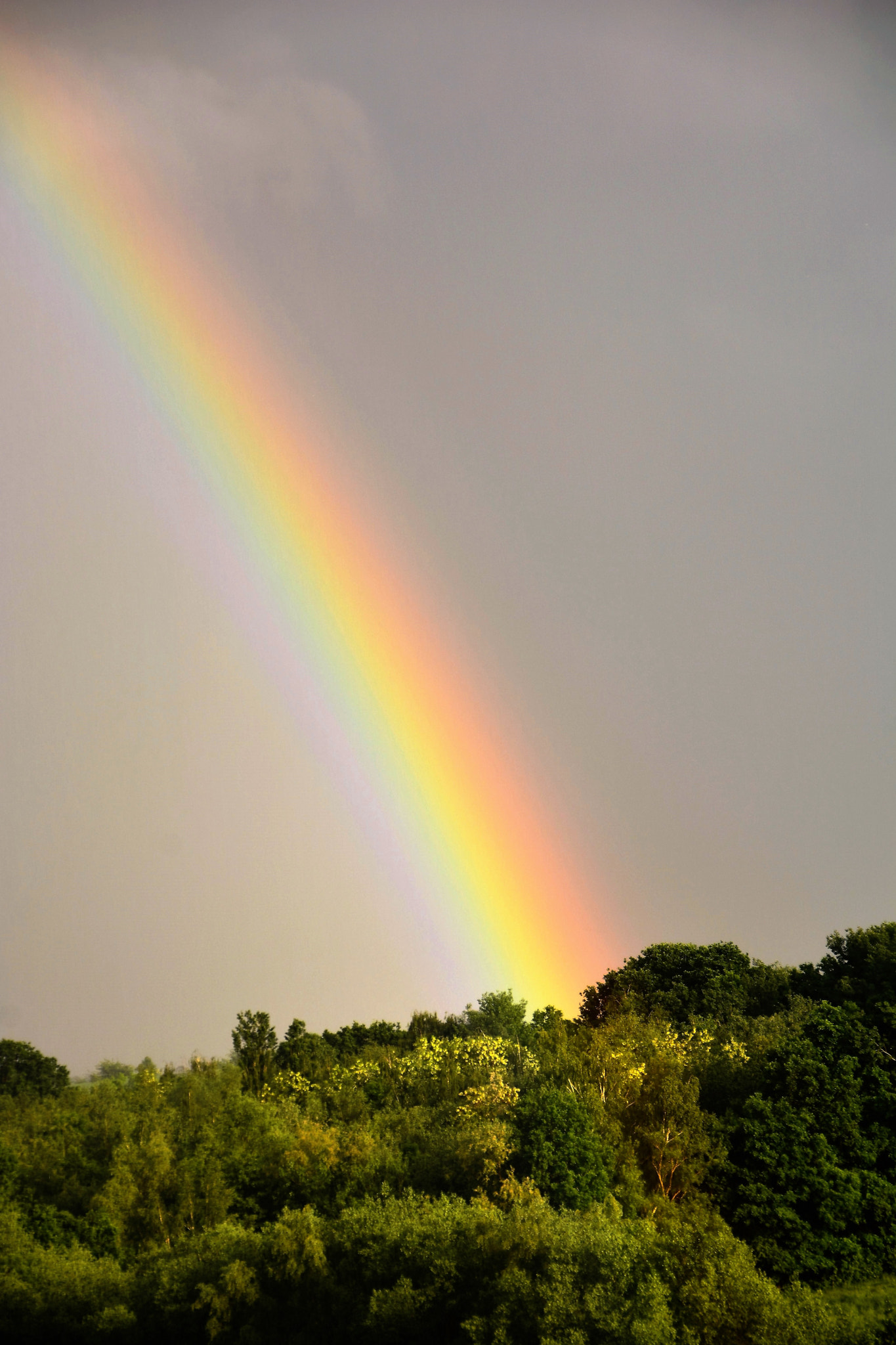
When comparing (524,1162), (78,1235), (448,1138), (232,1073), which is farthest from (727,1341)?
(232,1073)

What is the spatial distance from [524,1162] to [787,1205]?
37.8ft

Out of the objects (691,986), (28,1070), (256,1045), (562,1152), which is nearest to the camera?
(562,1152)

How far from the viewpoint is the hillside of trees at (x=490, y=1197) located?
107 feet

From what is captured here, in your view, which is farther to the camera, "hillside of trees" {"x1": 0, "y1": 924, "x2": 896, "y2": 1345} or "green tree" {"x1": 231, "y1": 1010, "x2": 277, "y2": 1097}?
"green tree" {"x1": 231, "y1": 1010, "x2": 277, "y2": 1097}

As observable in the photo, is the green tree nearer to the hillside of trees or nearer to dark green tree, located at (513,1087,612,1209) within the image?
the hillside of trees

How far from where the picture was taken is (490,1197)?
146ft

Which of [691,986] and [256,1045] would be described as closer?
[256,1045]

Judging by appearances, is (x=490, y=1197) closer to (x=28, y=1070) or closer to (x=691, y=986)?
(x=691, y=986)

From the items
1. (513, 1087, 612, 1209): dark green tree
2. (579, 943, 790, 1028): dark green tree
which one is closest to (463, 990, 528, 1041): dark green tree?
(579, 943, 790, 1028): dark green tree

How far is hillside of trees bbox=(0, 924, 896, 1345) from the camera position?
32500 mm

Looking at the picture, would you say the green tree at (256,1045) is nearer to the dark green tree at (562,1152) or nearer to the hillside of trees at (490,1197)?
the hillside of trees at (490,1197)

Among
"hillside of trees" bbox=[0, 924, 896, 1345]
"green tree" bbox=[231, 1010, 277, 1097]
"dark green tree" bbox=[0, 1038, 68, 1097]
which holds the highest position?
"dark green tree" bbox=[0, 1038, 68, 1097]

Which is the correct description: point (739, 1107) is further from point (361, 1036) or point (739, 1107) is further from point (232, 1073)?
point (361, 1036)

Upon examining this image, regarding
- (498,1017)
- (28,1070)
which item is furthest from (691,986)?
(28,1070)
